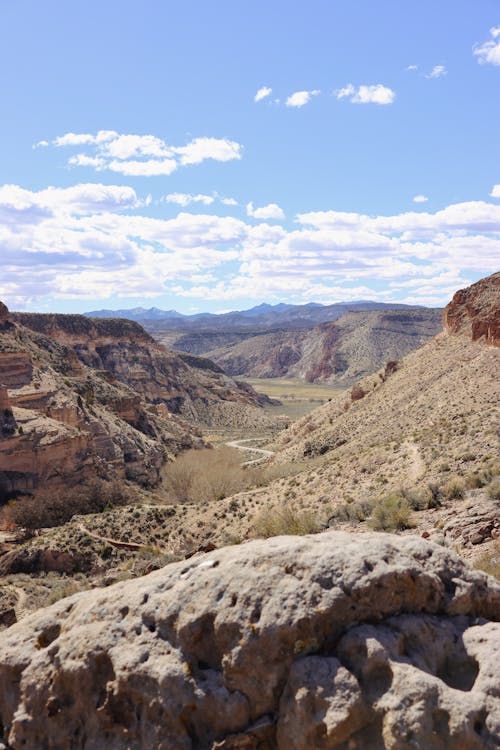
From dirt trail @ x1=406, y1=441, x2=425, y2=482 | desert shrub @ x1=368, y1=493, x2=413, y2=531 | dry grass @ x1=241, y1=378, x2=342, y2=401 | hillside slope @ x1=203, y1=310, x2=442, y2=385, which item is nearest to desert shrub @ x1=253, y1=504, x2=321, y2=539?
desert shrub @ x1=368, y1=493, x2=413, y2=531

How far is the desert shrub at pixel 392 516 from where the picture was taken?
15.0 meters

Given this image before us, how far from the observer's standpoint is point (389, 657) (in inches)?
221

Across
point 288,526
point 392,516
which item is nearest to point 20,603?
point 288,526

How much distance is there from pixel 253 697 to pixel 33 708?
271 cm

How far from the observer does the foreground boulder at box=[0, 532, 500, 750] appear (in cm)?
536

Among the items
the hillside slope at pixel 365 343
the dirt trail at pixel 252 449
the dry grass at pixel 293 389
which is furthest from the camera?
the hillside slope at pixel 365 343

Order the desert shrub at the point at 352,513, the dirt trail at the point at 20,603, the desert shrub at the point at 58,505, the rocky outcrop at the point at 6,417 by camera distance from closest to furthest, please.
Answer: the desert shrub at the point at 352,513, the dirt trail at the point at 20,603, the desert shrub at the point at 58,505, the rocky outcrop at the point at 6,417

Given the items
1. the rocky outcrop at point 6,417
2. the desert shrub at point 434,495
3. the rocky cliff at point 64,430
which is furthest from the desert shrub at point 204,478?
the desert shrub at point 434,495

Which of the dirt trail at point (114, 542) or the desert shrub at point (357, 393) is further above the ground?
the desert shrub at point (357, 393)

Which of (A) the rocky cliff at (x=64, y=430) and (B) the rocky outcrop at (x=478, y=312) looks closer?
(A) the rocky cliff at (x=64, y=430)

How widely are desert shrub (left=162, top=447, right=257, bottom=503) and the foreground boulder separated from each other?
85.4 ft

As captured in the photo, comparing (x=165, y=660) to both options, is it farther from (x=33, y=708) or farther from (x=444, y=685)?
(x=444, y=685)

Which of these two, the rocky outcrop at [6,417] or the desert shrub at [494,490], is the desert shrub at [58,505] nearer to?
the rocky outcrop at [6,417]

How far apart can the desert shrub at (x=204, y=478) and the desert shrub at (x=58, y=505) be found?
14.9ft
